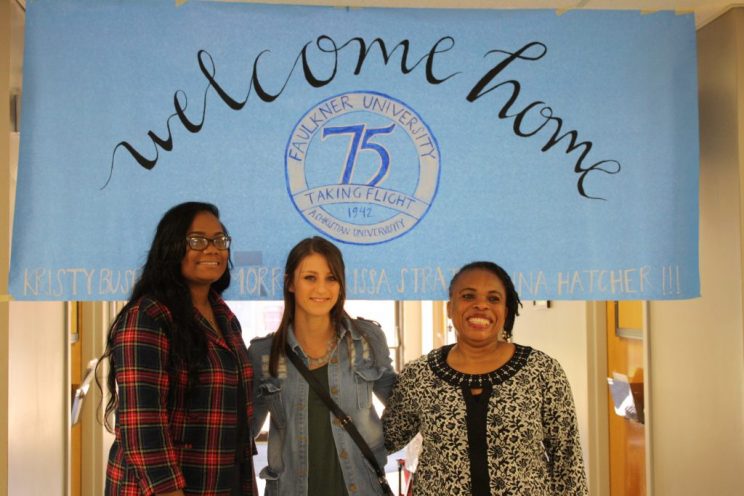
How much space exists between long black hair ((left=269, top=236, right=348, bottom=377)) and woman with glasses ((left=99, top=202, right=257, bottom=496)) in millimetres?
116

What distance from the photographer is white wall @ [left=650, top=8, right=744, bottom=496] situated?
2.64 metres

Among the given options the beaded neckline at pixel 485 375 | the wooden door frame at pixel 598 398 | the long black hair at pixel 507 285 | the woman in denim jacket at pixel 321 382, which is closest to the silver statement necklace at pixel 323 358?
the woman in denim jacket at pixel 321 382

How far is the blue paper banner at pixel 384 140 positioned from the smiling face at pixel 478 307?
1.38 feet

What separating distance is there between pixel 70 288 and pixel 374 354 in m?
1.08

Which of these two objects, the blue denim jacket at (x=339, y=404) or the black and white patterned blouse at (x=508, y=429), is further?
the blue denim jacket at (x=339, y=404)

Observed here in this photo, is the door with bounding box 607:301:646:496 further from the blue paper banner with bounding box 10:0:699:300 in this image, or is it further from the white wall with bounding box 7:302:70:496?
the white wall with bounding box 7:302:70:496

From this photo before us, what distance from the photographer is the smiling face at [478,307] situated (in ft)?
7.14

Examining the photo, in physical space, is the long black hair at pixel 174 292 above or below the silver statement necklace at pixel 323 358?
above

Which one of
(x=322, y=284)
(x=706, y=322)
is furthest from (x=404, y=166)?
(x=706, y=322)

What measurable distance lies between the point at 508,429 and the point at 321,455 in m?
0.55

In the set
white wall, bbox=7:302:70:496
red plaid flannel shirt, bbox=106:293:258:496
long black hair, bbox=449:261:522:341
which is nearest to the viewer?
red plaid flannel shirt, bbox=106:293:258:496

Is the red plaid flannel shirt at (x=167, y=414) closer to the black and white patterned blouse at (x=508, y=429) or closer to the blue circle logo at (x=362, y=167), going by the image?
the black and white patterned blouse at (x=508, y=429)

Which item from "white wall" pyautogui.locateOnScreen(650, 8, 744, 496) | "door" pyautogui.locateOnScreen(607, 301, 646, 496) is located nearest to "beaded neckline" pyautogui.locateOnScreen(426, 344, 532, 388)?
"white wall" pyautogui.locateOnScreen(650, 8, 744, 496)

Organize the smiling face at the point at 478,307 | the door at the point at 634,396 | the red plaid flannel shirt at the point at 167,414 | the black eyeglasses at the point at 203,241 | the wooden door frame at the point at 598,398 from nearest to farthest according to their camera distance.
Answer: the red plaid flannel shirt at the point at 167,414 < the black eyeglasses at the point at 203,241 < the smiling face at the point at 478,307 < the door at the point at 634,396 < the wooden door frame at the point at 598,398
